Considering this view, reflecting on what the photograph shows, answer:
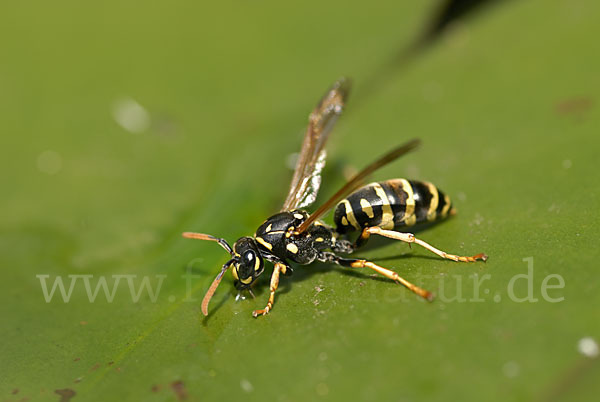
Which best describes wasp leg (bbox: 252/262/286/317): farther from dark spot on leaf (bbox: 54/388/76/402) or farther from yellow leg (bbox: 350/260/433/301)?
dark spot on leaf (bbox: 54/388/76/402)

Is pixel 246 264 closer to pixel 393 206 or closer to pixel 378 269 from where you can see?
pixel 378 269

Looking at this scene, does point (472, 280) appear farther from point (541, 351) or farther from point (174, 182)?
point (174, 182)

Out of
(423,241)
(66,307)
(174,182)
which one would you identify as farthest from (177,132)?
(423,241)

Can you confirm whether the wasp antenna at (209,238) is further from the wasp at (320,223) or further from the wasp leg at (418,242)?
the wasp leg at (418,242)

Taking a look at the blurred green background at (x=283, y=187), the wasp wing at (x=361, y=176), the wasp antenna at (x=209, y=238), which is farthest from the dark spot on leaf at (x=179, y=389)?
the wasp wing at (x=361, y=176)

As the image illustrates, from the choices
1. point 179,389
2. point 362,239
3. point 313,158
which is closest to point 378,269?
point 362,239

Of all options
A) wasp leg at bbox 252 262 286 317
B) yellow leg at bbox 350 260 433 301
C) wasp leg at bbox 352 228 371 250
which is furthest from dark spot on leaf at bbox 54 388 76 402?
wasp leg at bbox 352 228 371 250
